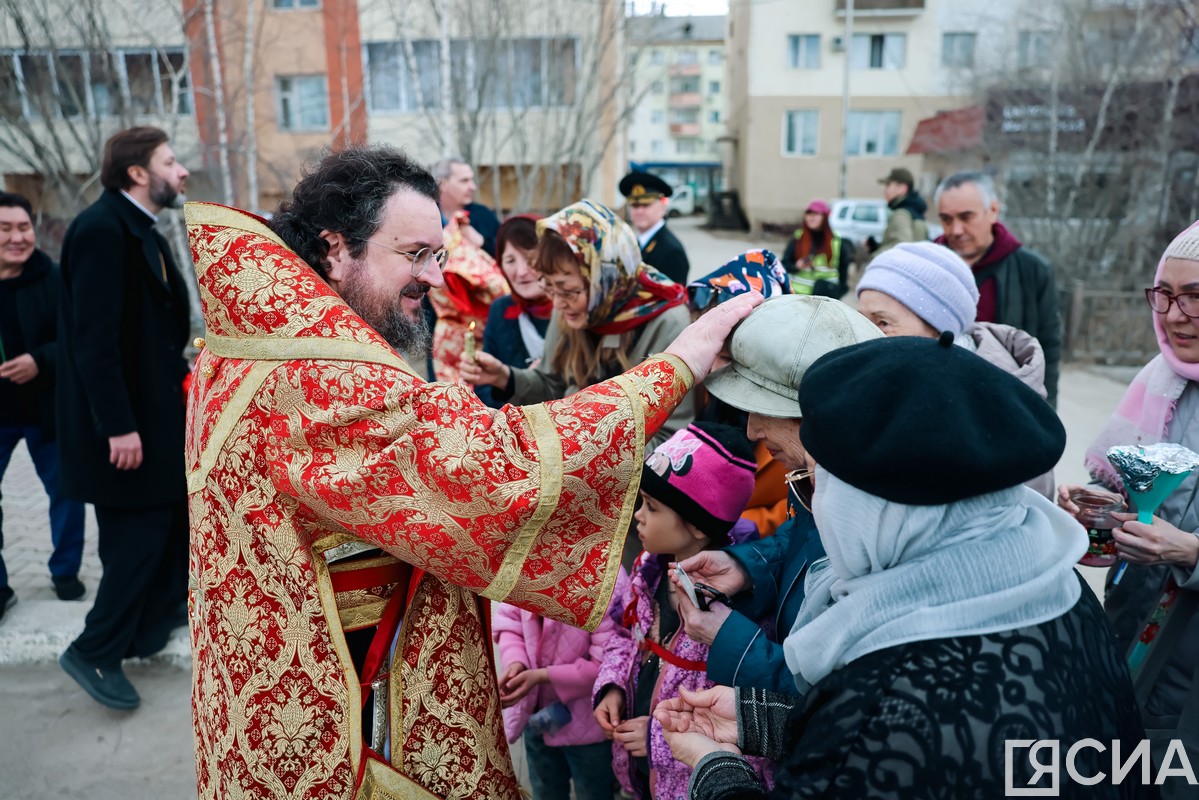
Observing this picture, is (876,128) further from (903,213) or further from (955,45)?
(903,213)

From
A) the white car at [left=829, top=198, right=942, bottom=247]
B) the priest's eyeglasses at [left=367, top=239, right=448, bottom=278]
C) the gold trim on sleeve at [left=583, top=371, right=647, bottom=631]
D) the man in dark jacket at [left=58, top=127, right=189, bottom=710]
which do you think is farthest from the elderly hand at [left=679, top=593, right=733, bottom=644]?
the white car at [left=829, top=198, right=942, bottom=247]

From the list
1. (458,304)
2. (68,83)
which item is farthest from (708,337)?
(68,83)

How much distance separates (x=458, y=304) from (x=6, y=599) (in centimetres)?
264

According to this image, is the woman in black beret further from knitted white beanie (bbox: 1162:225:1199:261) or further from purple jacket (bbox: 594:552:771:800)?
knitted white beanie (bbox: 1162:225:1199:261)

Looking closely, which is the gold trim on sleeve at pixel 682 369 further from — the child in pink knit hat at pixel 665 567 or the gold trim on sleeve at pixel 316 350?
the gold trim on sleeve at pixel 316 350

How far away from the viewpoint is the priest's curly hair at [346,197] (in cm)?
179

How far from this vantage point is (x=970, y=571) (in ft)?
3.93

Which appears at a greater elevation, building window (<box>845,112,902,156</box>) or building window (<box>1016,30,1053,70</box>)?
building window (<box>1016,30,1053,70</box>)

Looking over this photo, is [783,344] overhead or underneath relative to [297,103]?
underneath

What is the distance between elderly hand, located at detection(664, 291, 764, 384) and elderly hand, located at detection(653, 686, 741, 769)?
641mm

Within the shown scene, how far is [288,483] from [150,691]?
2810 mm

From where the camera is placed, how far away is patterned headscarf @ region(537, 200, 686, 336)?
295 cm

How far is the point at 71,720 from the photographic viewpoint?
3.59 m

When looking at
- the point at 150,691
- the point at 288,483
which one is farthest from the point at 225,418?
the point at 150,691
